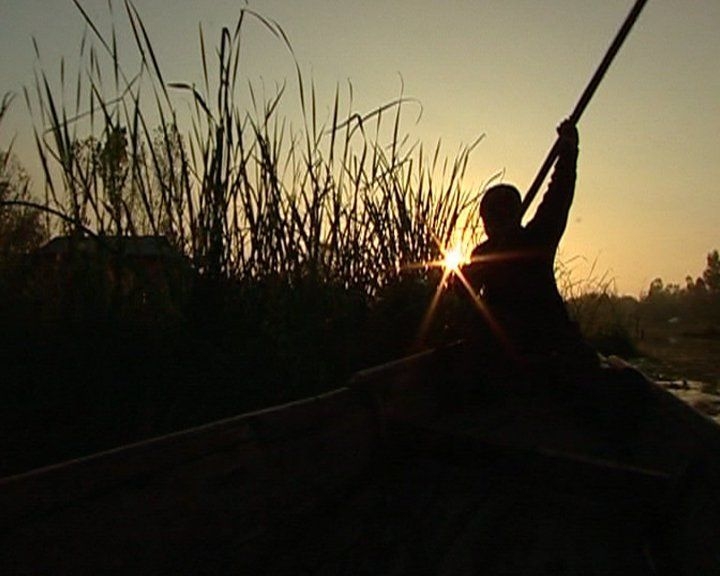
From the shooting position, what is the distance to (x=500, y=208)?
4391 millimetres

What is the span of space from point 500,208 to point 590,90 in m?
0.88

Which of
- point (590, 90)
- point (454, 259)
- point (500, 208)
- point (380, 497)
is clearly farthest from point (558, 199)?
point (380, 497)

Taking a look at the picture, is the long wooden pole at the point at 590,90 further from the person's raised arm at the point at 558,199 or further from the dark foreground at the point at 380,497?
the dark foreground at the point at 380,497

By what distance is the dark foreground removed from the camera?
52.6 inches

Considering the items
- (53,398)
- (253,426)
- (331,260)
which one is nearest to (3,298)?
(53,398)

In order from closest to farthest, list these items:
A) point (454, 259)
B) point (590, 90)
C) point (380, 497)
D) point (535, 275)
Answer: point (380, 497) → point (535, 275) → point (590, 90) → point (454, 259)

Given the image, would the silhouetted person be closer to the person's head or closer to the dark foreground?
the person's head

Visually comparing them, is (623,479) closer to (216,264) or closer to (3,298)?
(216,264)

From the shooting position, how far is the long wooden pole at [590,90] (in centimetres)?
412

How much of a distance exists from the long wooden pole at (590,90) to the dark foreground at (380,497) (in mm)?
1755

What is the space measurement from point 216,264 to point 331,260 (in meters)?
0.99

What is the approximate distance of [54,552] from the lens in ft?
4.06

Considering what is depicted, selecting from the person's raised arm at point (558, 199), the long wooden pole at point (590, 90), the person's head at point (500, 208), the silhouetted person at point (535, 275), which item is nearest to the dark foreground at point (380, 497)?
the silhouetted person at point (535, 275)

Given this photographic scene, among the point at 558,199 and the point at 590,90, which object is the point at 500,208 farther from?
the point at 590,90
